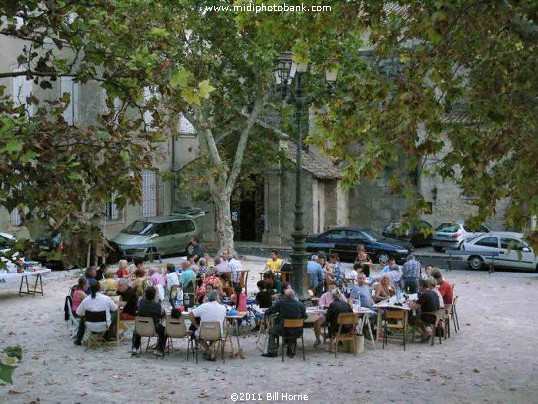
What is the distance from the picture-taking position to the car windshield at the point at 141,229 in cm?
2986

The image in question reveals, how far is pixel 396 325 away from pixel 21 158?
9768mm

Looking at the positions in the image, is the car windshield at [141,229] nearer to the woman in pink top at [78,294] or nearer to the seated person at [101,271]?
the seated person at [101,271]

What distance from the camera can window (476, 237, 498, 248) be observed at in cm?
2731

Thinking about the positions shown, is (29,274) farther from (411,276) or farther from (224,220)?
(411,276)

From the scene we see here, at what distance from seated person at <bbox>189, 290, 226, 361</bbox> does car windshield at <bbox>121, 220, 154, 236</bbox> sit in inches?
609

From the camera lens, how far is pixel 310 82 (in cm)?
2734

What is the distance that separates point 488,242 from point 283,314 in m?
14.9

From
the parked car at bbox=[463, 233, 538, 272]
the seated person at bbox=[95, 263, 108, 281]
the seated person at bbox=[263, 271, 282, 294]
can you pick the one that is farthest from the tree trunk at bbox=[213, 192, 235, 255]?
the seated person at bbox=[263, 271, 282, 294]

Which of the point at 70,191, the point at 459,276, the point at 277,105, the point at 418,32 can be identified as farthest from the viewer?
the point at 277,105

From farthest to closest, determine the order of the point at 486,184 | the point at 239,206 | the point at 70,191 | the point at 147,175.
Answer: the point at 239,206 → the point at 147,175 → the point at 486,184 → the point at 70,191

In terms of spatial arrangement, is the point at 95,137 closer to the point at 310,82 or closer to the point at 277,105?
the point at 310,82

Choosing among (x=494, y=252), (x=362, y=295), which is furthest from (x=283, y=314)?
(x=494, y=252)

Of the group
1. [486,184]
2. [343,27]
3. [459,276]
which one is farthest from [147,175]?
[486,184]

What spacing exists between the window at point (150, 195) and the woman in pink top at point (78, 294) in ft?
61.3
